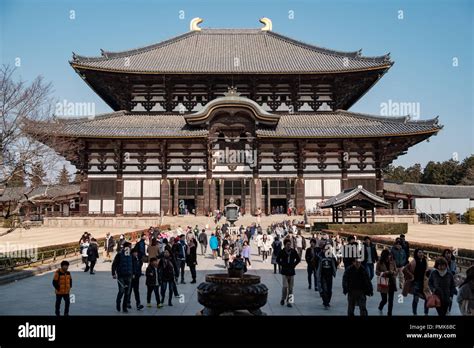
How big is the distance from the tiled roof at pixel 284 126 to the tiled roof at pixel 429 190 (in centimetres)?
1576

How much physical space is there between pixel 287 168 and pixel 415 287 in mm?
34120

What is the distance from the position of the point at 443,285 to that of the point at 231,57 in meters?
46.0

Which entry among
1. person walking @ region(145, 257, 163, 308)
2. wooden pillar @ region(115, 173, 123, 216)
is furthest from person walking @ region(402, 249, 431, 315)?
wooden pillar @ region(115, 173, 123, 216)

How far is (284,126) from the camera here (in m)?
44.6

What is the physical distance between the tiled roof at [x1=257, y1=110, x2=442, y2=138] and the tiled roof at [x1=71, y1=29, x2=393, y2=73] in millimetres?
5189

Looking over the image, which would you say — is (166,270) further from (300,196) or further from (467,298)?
(300,196)

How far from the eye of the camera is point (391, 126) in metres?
44.0

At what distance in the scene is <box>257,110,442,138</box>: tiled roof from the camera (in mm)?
41906

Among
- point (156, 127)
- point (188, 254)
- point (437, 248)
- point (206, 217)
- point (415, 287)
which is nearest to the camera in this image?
point (415, 287)

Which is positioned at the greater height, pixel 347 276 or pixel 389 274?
pixel 347 276

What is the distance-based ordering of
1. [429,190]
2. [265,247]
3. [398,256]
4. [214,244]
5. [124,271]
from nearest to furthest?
[124,271], [398,256], [265,247], [214,244], [429,190]

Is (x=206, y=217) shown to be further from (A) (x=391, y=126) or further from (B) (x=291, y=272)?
(B) (x=291, y=272)

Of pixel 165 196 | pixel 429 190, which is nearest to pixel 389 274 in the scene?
pixel 165 196
